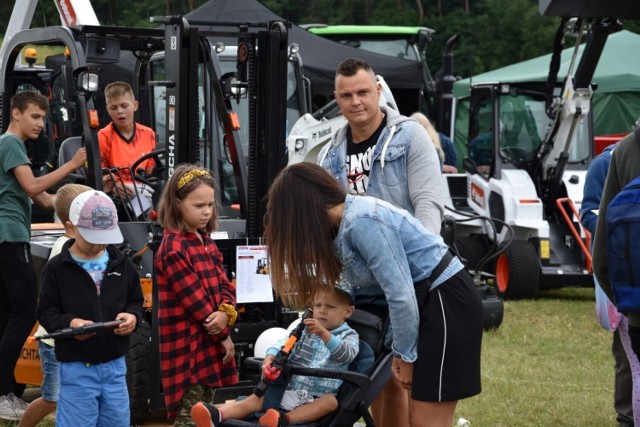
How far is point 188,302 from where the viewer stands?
18.1 feet

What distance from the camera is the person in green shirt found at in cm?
671

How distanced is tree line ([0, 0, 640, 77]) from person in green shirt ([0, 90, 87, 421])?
20.1m

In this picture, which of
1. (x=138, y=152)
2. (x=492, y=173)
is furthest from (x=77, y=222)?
(x=492, y=173)

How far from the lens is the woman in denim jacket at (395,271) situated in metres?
4.07

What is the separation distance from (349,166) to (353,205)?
1.28m

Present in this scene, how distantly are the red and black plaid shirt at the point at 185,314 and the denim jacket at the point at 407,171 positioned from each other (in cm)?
91

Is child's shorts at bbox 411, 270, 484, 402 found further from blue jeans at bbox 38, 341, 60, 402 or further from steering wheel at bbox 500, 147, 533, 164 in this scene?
steering wheel at bbox 500, 147, 533, 164

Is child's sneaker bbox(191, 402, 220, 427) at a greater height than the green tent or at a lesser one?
lesser

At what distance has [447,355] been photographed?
425 centimetres

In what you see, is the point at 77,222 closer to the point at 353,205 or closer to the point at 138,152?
the point at 353,205

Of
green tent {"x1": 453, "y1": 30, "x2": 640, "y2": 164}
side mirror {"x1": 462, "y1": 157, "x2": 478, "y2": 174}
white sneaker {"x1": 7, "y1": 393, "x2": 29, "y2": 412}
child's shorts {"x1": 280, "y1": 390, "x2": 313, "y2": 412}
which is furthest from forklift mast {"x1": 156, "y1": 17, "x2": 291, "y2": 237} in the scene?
green tent {"x1": 453, "y1": 30, "x2": 640, "y2": 164}

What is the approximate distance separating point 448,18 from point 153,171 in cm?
2688

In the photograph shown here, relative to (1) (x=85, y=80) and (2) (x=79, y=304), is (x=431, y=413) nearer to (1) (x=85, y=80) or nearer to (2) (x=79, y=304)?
(2) (x=79, y=304)

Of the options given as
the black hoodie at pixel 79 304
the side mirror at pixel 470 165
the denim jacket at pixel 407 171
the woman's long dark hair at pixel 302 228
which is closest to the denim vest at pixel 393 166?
the denim jacket at pixel 407 171
